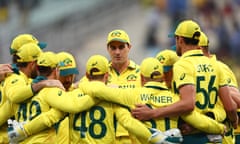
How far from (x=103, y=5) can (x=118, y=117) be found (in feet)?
61.1

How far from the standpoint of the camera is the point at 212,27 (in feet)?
91.6

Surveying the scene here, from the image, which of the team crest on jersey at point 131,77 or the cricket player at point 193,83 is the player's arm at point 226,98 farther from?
the team crest on jersey at point 131,77

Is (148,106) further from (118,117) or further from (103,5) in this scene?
(103,5)

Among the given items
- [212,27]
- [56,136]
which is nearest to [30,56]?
[56,136]

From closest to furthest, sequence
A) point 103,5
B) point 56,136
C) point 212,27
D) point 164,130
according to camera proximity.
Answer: point 164,130, point 56,136, point 212,27, point 103,5

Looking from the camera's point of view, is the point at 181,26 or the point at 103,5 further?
the point at 103,5

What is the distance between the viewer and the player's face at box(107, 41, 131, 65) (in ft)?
44.4

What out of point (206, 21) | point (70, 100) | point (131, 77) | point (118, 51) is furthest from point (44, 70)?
point (206, 21)

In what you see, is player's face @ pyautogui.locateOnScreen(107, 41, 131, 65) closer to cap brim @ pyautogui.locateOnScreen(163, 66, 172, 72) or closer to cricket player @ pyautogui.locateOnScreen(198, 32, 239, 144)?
cap brim @ pyautogui.locateOnScreen(163, 66, 172, 72)

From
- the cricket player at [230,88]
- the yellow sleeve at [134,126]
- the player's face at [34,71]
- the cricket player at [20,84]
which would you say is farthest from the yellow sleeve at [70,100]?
the cricket player at [230,88]

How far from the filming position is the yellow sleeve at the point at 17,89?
12266mm

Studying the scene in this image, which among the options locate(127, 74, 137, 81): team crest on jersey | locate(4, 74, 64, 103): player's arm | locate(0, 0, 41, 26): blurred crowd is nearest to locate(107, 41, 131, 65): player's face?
locate(127, 74, 137, 81): team crest on jersey

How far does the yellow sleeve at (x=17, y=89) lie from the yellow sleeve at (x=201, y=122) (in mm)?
1789

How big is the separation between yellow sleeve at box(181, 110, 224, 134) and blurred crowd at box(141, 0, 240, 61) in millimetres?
14978
